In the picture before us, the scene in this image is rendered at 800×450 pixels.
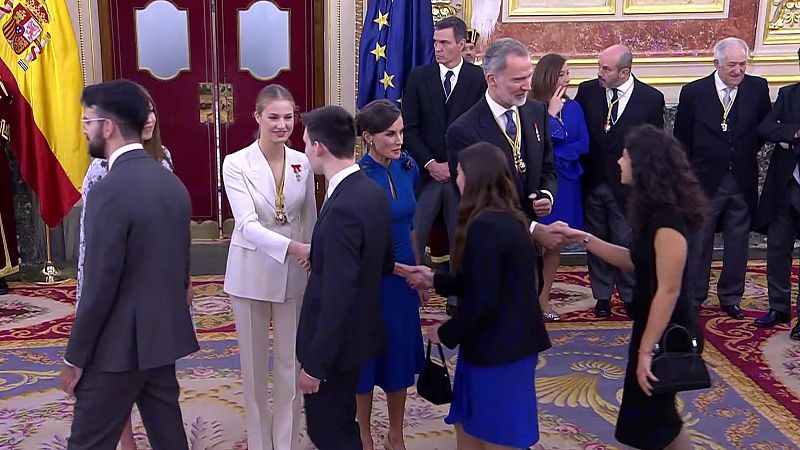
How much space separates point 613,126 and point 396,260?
2462 mm

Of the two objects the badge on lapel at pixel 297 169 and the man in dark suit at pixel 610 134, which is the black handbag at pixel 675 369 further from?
the man in dark suit at pixel 610 134

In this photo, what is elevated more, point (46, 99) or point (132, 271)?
point (46, 99)

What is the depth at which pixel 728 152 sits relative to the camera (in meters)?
5.22

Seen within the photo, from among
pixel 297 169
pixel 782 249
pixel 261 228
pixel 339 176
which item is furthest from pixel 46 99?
pixel 782 249

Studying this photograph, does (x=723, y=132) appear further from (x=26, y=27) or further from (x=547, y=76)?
(x=26, y=27)

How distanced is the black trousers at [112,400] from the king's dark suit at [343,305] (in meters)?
0.48

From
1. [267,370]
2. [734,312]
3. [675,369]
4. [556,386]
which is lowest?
[556,386]

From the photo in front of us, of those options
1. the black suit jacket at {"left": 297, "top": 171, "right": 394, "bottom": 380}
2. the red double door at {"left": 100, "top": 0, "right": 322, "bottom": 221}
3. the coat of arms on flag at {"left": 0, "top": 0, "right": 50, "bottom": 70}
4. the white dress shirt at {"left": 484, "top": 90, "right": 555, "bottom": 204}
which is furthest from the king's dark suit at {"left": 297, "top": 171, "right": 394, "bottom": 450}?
the red double door at {"left": 100, "top": 0, "right": 322, "bottom": 221}

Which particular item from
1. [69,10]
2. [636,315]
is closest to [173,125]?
[69,10]

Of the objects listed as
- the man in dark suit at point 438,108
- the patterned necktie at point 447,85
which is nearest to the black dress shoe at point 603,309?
the man in dark suit at point 438,108

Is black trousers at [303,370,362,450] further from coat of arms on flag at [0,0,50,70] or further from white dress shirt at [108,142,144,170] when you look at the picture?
coat of arms on flag at [0,0,50,70]

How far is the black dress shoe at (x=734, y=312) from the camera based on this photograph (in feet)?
17.9

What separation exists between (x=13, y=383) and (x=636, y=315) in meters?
3.32

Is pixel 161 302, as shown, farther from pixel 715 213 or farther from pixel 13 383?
pixel 715 213
